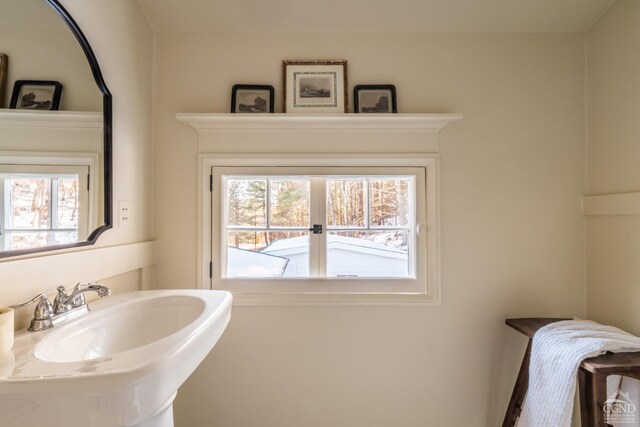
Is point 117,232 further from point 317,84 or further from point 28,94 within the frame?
point 317,84

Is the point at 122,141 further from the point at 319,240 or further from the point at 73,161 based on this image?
the point at 319,240

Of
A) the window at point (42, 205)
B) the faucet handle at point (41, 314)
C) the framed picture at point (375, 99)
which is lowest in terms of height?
the faucet handle at point (41, 314)

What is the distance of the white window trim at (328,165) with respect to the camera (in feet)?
4.41

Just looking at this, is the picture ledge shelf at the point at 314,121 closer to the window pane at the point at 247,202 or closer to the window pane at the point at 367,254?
the window pane at the point at 247,202

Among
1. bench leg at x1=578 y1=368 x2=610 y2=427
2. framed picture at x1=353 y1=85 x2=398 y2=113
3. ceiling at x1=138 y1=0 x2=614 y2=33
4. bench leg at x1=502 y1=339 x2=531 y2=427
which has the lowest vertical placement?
bench leg at x1=502 y1=339 x2=531 y2=427

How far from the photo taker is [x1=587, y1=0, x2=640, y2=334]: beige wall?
3.82ft

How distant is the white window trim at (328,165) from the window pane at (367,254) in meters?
0.11

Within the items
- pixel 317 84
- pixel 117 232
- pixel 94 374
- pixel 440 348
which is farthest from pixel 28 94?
pixel 440 348

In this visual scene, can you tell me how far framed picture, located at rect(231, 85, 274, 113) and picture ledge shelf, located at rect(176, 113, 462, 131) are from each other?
0.24 ft

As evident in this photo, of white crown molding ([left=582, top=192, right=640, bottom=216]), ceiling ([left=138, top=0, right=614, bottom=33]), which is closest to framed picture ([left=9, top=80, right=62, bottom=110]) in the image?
ceiling ([left=138, top=0, right=614, bottom=33])

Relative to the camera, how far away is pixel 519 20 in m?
1.33

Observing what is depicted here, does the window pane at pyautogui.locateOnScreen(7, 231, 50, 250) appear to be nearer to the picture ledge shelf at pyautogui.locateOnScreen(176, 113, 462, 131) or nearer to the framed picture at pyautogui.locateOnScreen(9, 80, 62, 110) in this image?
the framed picture at pyautogui.locateOnScreen(9, 80, 62, 110)

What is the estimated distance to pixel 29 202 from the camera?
0.77 meters

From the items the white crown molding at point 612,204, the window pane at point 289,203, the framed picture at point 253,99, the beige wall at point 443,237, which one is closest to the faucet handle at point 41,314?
the beige wall at point 443,237
